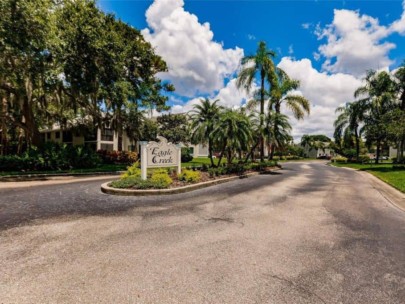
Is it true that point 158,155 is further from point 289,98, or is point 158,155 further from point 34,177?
point 289,98

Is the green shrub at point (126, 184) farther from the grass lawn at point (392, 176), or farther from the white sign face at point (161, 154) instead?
the grass lawn at point (392, 176)

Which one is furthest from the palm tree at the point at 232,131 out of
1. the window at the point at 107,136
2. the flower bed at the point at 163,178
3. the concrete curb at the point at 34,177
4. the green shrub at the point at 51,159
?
the window at the point at 107,136

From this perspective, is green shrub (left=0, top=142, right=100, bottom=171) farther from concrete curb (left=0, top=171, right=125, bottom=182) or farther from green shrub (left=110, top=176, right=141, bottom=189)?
green shrub (left=110, top=176, right=141, bottom=189)

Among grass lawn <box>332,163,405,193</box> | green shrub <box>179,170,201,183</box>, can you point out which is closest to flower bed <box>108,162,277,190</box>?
green shrub <box>179,170,201,183</box>

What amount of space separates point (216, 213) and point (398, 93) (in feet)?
101

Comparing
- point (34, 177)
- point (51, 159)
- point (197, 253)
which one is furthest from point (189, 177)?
point (51, 159)

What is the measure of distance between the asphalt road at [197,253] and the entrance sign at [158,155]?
320cm

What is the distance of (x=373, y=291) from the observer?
295 cm

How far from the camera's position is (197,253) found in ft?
12.7

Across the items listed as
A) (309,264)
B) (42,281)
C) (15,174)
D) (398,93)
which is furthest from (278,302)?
(398,93)

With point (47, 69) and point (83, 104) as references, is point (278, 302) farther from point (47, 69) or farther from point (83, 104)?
point (83, 104)

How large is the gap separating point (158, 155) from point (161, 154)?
0.19 metres

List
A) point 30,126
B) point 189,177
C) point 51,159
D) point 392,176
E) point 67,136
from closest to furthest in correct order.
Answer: point 189,177, point 51,159, point 392,176, point 30,126, point 67,136

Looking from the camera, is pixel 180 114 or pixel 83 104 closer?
pixel 83 104
